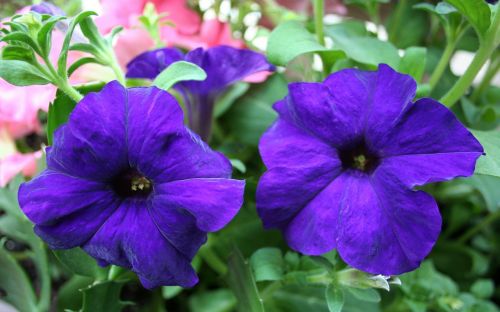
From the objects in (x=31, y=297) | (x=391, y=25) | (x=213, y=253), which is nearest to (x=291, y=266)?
(x=213, y=253)

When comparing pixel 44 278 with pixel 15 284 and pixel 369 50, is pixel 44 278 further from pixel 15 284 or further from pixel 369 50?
pixel 369 50

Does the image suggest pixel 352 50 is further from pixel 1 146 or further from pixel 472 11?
pixel 1 146

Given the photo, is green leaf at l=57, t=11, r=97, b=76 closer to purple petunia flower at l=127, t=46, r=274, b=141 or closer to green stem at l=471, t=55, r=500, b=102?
purple petunia flower at l=127, t=46, r=274, b=141

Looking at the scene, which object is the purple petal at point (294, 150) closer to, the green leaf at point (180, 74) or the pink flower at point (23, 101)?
the green leaf at point (180, 74)

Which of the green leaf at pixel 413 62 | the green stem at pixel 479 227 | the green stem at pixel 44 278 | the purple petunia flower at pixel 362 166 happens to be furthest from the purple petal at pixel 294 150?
the green stem at pixel 479 227

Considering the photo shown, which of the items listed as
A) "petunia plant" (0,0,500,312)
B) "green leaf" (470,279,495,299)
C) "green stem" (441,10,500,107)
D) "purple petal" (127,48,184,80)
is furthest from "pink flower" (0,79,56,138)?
"green leaf" (470,279,495,299)

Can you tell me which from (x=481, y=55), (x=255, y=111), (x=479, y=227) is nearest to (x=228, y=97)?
(x=255, y=111)
